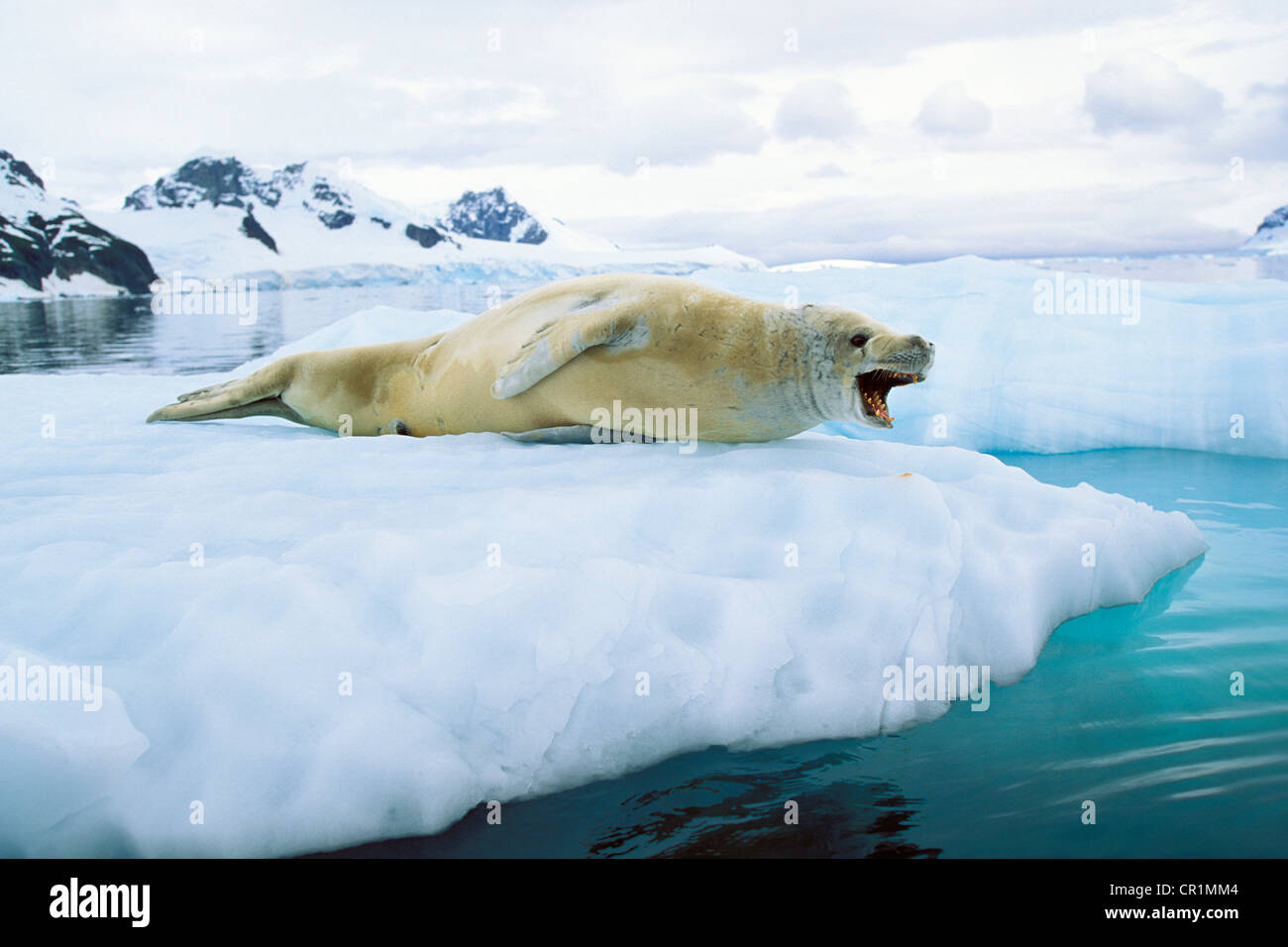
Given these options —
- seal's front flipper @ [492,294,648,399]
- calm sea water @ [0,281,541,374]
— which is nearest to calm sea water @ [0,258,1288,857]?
seal's front flipper @ [492,294,648,399]

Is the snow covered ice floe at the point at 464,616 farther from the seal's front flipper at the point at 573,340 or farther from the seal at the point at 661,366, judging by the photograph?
the seal's front flipper at the point at 573,340

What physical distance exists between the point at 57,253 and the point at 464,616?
185ft

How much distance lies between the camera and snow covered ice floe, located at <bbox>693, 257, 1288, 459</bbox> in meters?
5.28

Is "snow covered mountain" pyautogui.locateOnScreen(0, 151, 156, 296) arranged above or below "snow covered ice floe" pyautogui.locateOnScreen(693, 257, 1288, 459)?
above

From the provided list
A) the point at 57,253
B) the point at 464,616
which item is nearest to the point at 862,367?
the point at 464,616

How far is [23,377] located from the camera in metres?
6.02

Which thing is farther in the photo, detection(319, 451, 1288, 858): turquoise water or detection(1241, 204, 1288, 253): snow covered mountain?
detection(1241, 204, 1288, 253): snow covered mountain

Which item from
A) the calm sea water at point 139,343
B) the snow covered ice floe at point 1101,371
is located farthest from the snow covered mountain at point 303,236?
the snow covered ice floe at point 1101,371

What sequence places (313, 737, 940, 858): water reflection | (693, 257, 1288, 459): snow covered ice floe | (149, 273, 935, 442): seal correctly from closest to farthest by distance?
(313, 737, 940, 858): water reflection
(149, 273, 935, 442): seal
(693, 257, 1288, 459): snow covered ice floe

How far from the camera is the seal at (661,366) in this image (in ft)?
10.3

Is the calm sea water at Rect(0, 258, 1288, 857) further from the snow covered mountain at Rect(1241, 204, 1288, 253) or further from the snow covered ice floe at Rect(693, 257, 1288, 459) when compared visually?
the snow covered mountain at Rect(1241, 204, 1288, 253)

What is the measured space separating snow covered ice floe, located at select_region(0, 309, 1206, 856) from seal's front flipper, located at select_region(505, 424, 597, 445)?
1.31 feet
